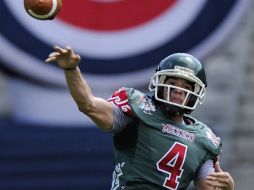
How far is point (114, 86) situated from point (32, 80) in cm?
52

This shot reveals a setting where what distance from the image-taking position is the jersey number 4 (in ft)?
18.5

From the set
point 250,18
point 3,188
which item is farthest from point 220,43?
point 3,188

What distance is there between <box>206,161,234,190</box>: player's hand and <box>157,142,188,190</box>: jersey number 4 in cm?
14

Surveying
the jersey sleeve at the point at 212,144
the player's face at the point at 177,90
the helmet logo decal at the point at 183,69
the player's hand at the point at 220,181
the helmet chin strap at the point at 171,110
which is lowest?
the player's hand at the point at 220,181

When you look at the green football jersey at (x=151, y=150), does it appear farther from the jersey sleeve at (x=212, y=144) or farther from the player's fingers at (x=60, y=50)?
the player's fingers at (x=60, y=50)

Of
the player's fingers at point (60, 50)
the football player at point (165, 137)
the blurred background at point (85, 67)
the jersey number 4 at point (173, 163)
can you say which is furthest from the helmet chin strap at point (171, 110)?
the blurred background at point (85, 67)

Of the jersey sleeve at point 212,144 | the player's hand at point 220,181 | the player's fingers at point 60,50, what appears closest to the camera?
the player's fingers at point 60,50

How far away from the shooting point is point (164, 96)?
5.62 meters

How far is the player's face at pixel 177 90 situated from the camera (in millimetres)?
5605

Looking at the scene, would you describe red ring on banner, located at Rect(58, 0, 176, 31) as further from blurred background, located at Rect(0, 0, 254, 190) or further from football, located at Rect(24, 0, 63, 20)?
football, located at Rect(24, 0, 63, 20)

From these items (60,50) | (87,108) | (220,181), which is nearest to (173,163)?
(220,181)

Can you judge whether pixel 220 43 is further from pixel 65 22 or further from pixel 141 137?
pixel 141 137

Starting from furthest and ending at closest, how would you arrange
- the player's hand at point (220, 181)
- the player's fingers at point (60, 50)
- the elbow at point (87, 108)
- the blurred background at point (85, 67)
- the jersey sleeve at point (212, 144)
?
the blurred background at point (85, 67)
the jersey sleeve at point (212, 144)
the player's hand at point (220, 181)
the elbow at point (87, 108)
the player's fingers at point (60, 50)

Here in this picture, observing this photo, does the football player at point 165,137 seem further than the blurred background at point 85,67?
No
